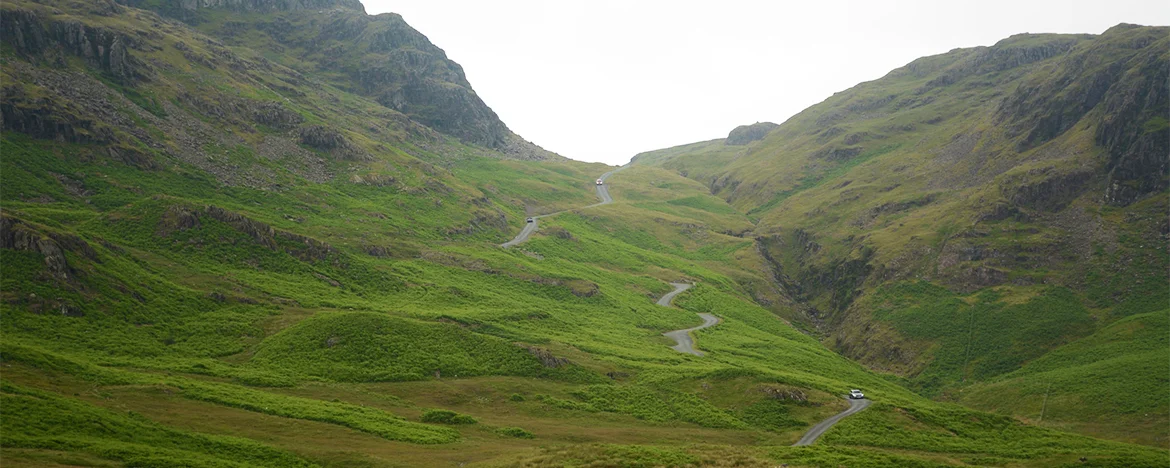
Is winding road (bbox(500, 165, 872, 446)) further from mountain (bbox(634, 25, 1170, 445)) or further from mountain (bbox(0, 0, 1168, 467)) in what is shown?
mountain (bbox(634, 25, 1170, 445))

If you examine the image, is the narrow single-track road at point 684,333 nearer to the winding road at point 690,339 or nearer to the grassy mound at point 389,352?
the winding road at point 690,339

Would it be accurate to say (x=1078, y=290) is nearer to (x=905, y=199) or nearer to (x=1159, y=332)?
(x=1159, y=332)

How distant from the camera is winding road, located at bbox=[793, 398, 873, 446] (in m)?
61.1

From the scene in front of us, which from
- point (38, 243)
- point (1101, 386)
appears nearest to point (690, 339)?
point (1101, 386)

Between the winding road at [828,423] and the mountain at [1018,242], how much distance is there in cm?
2876

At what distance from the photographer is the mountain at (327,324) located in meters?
48.0

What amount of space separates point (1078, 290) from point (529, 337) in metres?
96.9

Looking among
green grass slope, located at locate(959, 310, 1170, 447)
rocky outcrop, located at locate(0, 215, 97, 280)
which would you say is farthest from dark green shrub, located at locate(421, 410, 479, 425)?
green grass slope, located at locate(959, 310, 1170, 447)

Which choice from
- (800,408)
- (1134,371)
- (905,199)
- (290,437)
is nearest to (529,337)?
(800,408)

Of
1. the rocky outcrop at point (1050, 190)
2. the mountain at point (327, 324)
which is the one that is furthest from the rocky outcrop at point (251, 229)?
the rocky outcrop at point (1050, 190)

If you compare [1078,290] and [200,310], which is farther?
[1078,290]

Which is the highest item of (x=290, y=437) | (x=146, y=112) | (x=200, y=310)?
(x=146, y=112)

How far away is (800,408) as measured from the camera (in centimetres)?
7050

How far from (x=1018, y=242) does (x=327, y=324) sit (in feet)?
422
